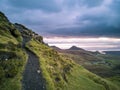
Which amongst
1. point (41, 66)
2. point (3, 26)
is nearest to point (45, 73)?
point (41, 66)

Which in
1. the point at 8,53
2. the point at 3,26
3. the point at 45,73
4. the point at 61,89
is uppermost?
the point at 3,26

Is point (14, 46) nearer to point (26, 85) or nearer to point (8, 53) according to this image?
point (8, 53)

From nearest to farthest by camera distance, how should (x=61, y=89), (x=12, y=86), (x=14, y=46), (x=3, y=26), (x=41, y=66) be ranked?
(x=12, y=86), (x=61, y=89), (x=41, y=66), (x=14, y=46), (x=3, y=26)

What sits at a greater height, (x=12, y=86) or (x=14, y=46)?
(x=14, y=46)

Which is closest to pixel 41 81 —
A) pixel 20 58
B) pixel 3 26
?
pixel 20 58

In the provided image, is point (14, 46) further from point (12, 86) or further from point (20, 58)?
point (12, 86)

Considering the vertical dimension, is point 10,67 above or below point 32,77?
above

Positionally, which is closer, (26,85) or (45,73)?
(26,85)

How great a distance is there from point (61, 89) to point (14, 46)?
108 ft

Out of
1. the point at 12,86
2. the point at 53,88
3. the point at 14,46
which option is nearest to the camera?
the point at 12,86

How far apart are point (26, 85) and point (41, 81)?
7126 millimetres

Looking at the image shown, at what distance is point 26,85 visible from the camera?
243 ft

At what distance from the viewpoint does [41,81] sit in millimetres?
79875

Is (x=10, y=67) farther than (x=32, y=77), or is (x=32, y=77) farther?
(x=10, y=67)
